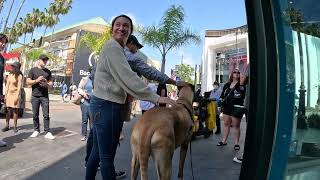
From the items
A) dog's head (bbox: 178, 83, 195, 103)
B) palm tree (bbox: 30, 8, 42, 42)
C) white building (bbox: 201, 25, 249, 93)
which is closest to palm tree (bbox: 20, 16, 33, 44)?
palm tree (bbox: 30, 8, 42, 42)

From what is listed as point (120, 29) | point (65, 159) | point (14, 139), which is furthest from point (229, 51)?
point (14, 139)

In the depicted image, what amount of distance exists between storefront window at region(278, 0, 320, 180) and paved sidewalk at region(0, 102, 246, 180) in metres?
3.13

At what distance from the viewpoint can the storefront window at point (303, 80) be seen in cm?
168

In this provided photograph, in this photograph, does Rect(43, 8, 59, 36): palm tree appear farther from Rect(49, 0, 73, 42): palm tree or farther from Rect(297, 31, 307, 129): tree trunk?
Rect(297, 31, 307, 129): tree trunk

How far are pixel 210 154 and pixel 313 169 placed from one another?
6873 millimetres

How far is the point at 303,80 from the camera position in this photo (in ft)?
5.54

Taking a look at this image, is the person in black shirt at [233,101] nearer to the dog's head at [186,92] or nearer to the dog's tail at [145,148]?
the dog's head at [186,92]

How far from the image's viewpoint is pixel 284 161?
5.57ft

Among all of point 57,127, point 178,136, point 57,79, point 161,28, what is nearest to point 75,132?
point 57,127

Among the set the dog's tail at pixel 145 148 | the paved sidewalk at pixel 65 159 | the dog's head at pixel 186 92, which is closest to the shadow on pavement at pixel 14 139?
the paved sidewalk at pixel 65 159

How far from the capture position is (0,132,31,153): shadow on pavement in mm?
8214

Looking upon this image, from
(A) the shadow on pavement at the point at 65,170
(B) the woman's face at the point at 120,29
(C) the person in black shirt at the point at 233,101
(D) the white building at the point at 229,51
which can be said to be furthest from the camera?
(C) the person in black shirt at the point at 233,101

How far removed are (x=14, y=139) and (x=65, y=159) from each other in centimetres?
245

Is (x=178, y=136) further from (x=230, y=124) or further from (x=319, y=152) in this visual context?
(x=230, y=124)
